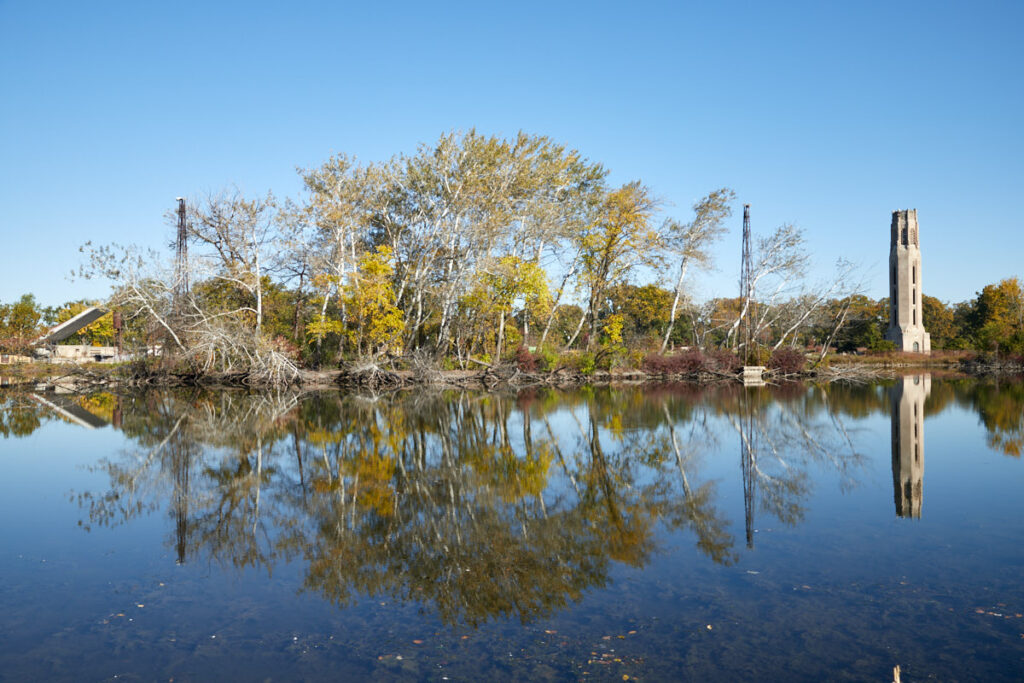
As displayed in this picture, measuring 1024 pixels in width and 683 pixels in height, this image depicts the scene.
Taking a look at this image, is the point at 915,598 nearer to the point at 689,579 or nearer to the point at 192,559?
the point at 689,579

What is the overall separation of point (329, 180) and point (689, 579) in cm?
2983

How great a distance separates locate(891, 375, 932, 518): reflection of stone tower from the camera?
8477 millimetres

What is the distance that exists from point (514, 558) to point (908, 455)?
8.39m

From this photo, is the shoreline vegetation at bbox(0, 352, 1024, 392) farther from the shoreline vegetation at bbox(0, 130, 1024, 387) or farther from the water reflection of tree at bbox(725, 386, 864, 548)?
the water reflection of tree at bbox(725, 386, 864, 548)

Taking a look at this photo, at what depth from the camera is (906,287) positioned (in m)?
71.1

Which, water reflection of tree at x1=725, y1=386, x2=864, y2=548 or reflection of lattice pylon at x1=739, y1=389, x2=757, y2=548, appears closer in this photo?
reflection of lattice pylon at x1=739, y1=389, x2=757, y2=548

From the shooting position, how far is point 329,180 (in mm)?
32500

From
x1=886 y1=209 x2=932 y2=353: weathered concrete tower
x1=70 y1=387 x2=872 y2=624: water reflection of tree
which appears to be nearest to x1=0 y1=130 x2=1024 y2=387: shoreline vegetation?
x1=70 y1=387 x2=872 y2=624: water reflection of tree

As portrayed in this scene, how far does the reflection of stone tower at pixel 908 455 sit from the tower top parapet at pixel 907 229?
5919 centimetres

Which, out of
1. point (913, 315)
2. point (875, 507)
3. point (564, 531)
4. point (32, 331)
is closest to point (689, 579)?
point (564, 531)

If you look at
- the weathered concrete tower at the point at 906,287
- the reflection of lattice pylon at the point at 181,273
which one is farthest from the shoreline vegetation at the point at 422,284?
the weathered concrete tower at the point at 906,287

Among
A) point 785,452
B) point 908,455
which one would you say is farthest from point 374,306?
point 908,455

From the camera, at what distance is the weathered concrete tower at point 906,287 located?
7031cm

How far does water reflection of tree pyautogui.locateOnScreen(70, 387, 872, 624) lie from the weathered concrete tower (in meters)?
60.6
